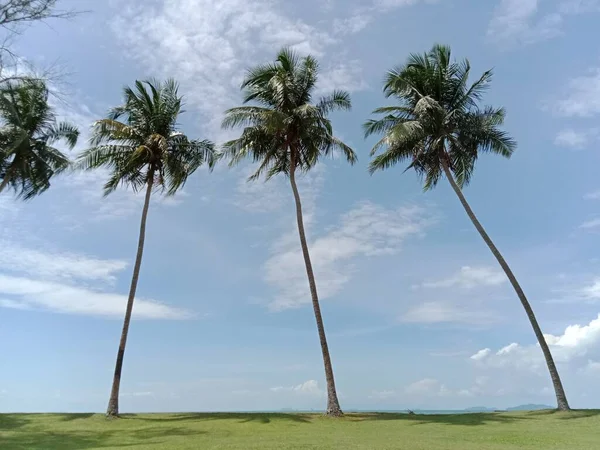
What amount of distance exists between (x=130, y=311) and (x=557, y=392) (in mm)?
18669

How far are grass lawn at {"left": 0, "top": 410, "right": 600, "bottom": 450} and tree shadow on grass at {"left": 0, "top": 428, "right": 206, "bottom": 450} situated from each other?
26mm

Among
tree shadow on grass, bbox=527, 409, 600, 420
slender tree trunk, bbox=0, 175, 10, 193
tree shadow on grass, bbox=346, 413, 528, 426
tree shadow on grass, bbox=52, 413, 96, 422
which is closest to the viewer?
tree shadow on grass, bbox=346, 413, 528, 426

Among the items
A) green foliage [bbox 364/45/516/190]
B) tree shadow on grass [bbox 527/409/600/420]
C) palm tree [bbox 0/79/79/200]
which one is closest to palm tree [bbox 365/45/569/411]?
green foliage [bbox 364/45/516/190]

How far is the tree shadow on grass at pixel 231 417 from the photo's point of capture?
58.0ft

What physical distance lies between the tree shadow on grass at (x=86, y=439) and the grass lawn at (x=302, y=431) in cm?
3

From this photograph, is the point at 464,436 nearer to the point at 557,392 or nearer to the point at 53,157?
the point at 557,392

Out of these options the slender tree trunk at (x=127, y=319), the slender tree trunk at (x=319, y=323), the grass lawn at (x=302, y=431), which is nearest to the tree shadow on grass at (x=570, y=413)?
the grass lawn at (x=302, y=431)

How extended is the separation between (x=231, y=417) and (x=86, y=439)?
5849 mm

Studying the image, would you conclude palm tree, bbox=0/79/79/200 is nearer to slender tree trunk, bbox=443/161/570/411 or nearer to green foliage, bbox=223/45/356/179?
green foliage, bbox=223/45/356/179

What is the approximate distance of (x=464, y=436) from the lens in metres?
13.2

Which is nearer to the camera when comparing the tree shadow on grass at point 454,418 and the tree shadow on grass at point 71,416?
the tree shadow on grass at point 454,418

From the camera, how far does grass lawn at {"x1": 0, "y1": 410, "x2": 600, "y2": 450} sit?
38.5 feet

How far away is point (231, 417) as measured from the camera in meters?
18.3

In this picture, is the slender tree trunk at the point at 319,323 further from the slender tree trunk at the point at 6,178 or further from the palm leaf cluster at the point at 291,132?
the slender tree trunk at the point at 6,178
